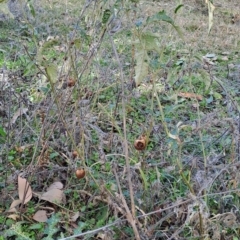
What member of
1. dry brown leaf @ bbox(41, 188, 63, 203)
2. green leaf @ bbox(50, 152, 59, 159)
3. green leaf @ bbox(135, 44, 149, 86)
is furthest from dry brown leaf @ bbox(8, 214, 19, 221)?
green leaf @ bbox(135, 44, 149, 86)

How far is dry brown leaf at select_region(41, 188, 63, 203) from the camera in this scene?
176cm

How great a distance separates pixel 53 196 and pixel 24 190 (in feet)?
0.43

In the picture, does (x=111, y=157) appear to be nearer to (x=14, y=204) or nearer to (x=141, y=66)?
(x=14, y=204)

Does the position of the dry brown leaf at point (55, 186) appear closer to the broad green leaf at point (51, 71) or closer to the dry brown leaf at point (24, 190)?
the dry brown leaf at point (24, 190)

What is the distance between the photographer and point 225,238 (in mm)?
1609

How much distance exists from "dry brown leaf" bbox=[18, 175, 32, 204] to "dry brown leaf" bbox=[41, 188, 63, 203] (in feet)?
0.22

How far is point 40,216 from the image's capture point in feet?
5.59

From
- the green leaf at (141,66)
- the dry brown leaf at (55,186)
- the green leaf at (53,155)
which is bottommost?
the dry brown leaf at (55,186)

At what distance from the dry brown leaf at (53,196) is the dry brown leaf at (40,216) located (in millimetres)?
61

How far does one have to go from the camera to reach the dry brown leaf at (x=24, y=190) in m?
1.70

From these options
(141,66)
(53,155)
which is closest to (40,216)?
(53,155)

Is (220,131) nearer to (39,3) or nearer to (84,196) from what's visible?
(84,196)

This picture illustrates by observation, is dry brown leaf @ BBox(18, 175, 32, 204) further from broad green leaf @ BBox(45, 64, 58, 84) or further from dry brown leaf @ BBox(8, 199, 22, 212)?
broad green leaf @ BBox(45, 64, 58, 84)

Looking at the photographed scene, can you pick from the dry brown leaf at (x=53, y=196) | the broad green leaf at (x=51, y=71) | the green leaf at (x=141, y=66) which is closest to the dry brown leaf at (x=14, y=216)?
the dry brown leaf at (x=53, y=196)
